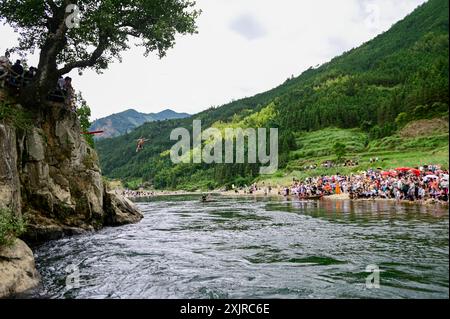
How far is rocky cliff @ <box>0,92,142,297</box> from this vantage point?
946 inches

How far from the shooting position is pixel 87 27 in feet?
82.8

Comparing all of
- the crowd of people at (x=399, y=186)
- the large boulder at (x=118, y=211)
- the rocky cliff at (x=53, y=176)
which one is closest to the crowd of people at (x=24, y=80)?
the rocky cliff at (x=53, y=176)

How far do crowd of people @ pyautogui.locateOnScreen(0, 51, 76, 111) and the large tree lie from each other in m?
0.94

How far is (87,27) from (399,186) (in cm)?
3745

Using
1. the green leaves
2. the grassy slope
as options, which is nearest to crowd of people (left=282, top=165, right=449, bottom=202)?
the grassy slope

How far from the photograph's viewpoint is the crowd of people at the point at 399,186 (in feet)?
126

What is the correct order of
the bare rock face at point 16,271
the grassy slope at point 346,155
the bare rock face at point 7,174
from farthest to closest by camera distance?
the grassy slope at point 346,155
the bare rock face at point 7,174
the bare rock face at point 16,271

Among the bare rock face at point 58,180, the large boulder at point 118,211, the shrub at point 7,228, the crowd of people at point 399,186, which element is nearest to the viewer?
the shrub at point 7,228

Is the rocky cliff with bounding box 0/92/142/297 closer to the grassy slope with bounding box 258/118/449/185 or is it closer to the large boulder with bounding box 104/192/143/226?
the large boulder with bounding box 104/192/143/226

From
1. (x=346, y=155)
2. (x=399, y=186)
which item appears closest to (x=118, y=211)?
(x=399, y=186)

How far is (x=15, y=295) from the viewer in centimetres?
1279

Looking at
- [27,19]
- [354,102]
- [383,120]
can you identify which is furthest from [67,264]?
[354,102]

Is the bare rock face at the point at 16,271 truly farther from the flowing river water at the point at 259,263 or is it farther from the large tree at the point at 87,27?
the large tree at the point at 87,27

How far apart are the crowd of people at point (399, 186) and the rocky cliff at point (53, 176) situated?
30980 mm
